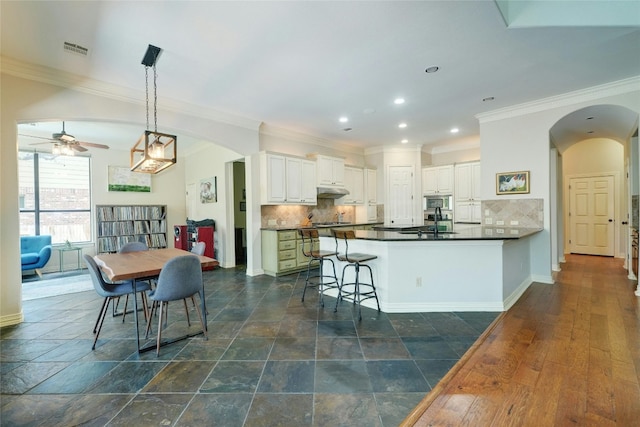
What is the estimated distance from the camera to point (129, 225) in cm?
701

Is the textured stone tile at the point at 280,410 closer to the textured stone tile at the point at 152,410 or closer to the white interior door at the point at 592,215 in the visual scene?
the textured stone tile at the point at 152,410

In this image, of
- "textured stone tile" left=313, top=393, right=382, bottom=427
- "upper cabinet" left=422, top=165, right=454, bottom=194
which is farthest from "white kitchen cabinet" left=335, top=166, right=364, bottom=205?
"textured stone tile" left=313, top=393, right=382, bottom=427

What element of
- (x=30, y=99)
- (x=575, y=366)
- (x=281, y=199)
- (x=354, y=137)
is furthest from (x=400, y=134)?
(x=30, y=99)

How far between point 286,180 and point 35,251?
5208 mm

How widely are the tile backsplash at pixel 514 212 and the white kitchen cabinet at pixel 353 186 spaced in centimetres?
286

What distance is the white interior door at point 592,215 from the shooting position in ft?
22.1

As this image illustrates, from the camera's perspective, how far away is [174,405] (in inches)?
71.2

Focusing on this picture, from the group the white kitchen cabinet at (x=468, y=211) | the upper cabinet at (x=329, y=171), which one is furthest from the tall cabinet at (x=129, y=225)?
the white kitchen cabinet at (x=468, y=211)

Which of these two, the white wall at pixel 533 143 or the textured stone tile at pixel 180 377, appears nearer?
the textured stone tile at pixel 180 377

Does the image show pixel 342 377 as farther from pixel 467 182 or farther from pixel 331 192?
pixel 467 182

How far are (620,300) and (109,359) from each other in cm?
578

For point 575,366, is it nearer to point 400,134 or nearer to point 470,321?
point 470,321

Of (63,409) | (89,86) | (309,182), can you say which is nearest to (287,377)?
(63,409)

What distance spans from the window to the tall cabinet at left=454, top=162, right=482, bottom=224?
8.82 m
